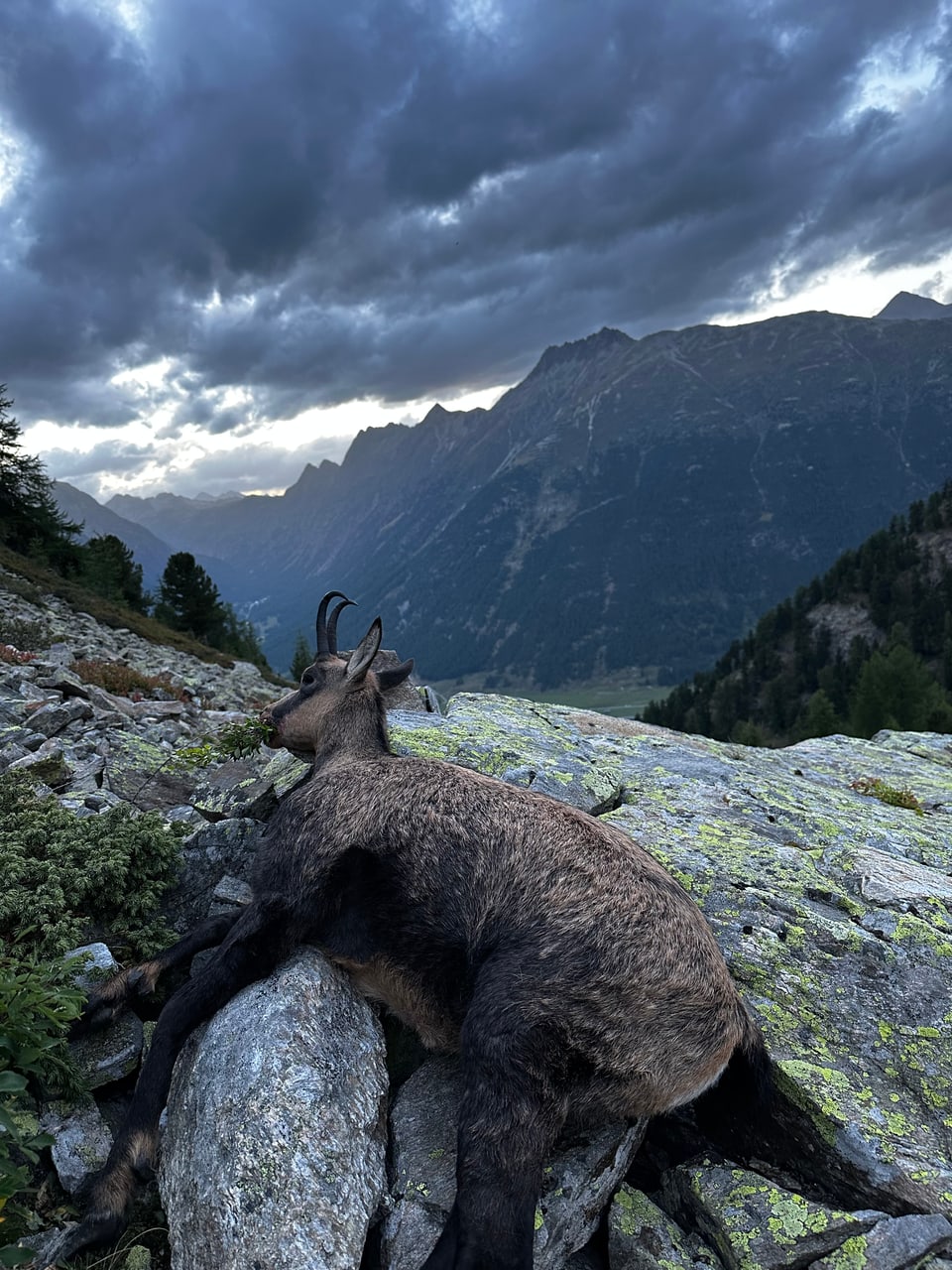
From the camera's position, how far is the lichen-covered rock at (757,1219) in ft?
13.2

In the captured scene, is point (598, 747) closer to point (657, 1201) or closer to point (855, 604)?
point (657, 1201)

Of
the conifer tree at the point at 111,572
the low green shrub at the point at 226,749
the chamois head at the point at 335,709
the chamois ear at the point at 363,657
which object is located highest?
the conifer tree at the point at 111,572

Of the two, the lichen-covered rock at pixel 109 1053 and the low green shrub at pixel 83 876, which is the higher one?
the low green shrub at pixel 83 876

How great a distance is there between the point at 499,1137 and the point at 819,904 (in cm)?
438

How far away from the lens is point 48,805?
6.70 metres

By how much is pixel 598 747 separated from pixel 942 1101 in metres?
7.07

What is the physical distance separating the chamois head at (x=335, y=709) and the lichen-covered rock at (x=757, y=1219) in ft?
14.5

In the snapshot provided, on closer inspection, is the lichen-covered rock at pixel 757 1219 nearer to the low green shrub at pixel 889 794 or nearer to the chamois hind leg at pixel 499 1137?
the chamois hind leg at pixel 499 1137

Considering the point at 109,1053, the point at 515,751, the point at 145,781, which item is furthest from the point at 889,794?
the point at 109,1053

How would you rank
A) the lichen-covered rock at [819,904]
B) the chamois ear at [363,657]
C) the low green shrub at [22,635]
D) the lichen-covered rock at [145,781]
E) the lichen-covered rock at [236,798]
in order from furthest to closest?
the low green shrub at [22,635] → the lichen-covered rock at [145,781] → the lichen-covered rock at [236,798] → the chamois ear at [363,657] → the lichen-covered rock at [819,904]

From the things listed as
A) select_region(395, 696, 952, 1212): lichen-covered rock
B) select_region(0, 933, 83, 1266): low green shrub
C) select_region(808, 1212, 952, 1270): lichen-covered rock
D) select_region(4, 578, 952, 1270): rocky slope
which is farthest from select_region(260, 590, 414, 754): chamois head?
select_region(808, 1212, 952, 1270): lichen-covered rock

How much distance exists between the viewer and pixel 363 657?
24.1 feet

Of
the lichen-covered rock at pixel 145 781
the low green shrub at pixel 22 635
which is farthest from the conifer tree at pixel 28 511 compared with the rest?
the lichen-covered rock at pixel 145 781

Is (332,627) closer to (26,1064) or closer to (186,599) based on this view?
(26,1064)
